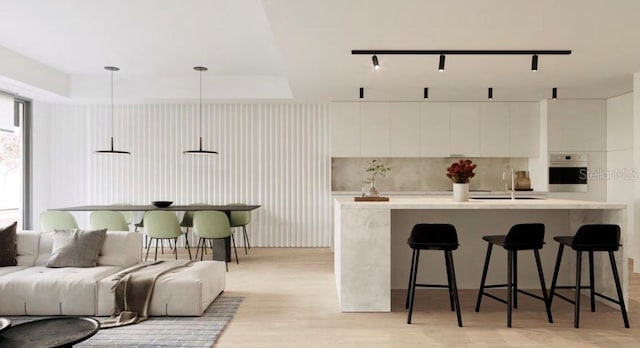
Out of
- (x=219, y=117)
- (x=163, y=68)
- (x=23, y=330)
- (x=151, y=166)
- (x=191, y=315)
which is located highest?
(x=163, y=68)

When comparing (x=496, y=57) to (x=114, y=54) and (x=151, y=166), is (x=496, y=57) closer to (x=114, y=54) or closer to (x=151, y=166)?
(x=114, y=54)

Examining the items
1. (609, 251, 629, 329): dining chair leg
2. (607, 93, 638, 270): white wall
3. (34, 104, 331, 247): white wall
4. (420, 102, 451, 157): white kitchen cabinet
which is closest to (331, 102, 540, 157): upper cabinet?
(420, 102, 451, 157): white kitchen cabinet

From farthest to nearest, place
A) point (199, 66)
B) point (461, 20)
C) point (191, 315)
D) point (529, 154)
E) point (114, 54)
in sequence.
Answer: point (529, 154)
point (199, 66)
point (114, 54)
point (191, 315)
point (461, 20)

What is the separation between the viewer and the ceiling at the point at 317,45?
3.58 m

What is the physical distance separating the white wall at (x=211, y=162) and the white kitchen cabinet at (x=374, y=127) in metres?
0.75

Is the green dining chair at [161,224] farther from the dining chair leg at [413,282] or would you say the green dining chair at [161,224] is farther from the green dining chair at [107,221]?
the dining chair leg at [413,282]

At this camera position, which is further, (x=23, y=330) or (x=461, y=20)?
(x=461, y=20)

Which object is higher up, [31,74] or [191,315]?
[31,74]

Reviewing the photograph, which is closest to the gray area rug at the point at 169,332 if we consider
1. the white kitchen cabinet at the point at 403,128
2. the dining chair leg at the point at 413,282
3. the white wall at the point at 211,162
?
the dining chair leg at the point at 413,282

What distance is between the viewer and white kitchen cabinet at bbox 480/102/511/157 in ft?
24.4

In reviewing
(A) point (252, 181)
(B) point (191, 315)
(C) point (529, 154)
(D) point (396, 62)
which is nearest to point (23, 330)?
(B) point (191, 315)

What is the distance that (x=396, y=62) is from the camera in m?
4.95

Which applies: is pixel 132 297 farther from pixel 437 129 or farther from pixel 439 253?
pixel 437 129

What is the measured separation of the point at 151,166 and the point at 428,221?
5116mm
